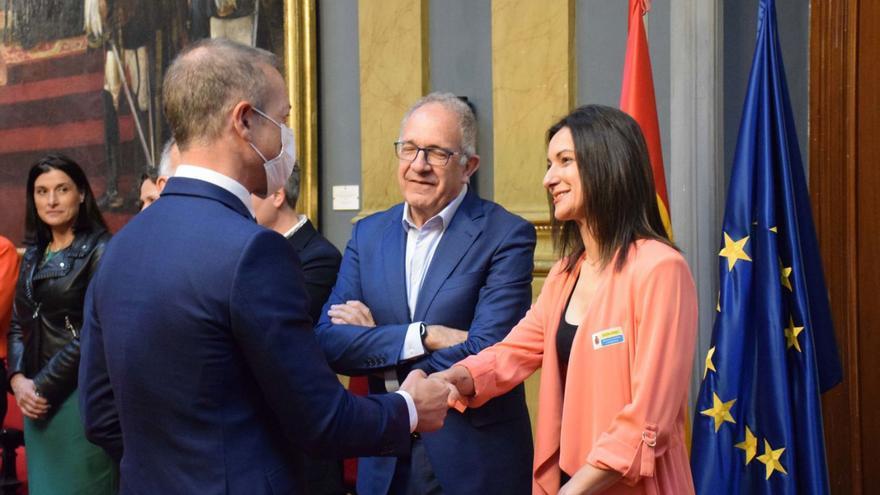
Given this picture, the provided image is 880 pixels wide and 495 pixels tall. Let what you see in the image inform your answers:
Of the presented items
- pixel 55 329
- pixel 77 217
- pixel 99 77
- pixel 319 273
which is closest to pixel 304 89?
pixel 77 217

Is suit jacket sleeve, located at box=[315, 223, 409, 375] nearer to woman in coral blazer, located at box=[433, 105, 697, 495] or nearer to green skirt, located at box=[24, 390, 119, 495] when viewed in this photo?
woman in coral blazer, located at box=[433, 105, 697, 495]

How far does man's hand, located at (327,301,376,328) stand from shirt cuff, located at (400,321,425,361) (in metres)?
0.17

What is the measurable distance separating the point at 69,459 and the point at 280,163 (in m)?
2.85

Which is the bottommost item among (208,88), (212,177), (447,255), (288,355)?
(288,355)

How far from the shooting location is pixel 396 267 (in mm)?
3338

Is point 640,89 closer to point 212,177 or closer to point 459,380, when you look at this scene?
A: point 459,380

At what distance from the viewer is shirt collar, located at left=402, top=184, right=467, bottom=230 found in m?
3.35

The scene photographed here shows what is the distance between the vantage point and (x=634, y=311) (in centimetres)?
244

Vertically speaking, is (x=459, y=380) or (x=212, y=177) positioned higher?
(x=212, y=177)

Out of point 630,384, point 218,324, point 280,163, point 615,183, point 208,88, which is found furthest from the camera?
point 615,183

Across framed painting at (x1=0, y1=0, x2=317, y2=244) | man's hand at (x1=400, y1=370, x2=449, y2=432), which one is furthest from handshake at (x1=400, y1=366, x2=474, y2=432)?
framed painting at (x1=0, y1=0, x2=317, y2=244)

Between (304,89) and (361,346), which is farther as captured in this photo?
(304,89)

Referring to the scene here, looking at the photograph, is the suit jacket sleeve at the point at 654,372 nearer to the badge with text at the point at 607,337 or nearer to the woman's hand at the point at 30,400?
the badge with text at the point at 607,337

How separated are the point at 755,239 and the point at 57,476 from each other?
3017 millimetres
